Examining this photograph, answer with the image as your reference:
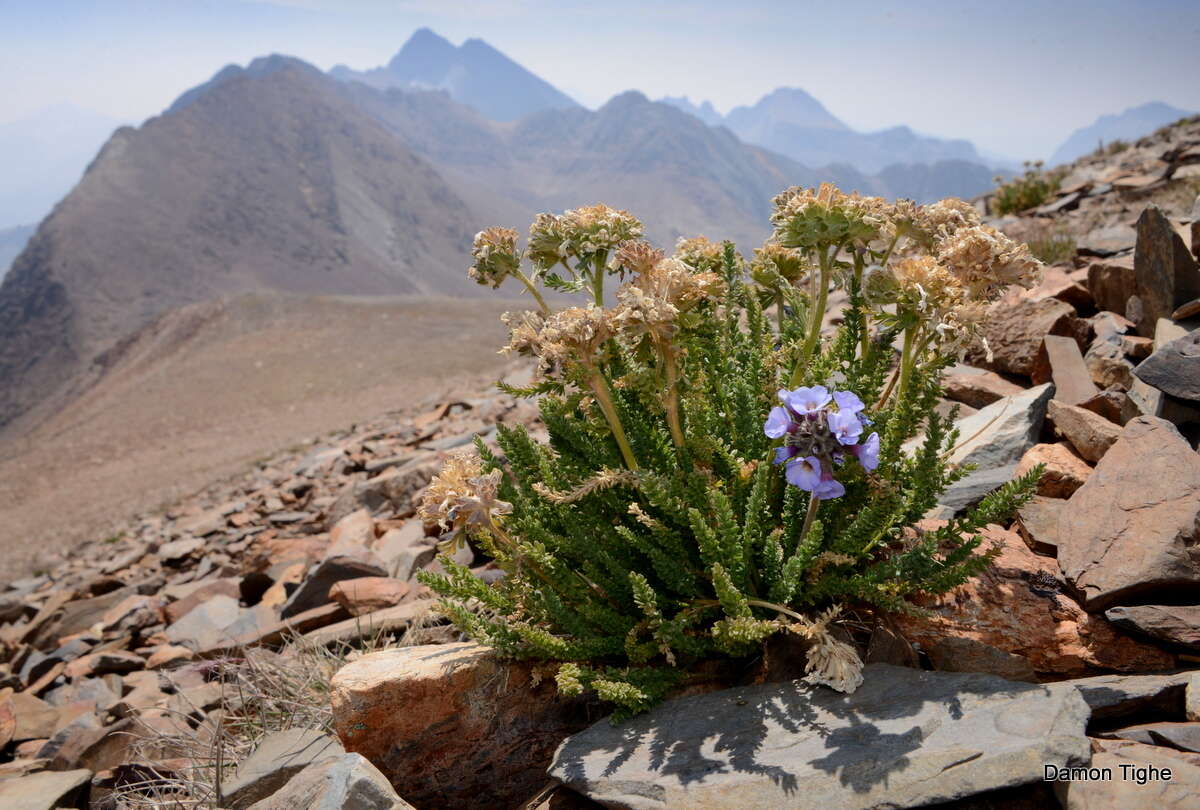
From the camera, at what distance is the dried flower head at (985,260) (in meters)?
2.42

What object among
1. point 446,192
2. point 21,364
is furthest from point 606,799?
point 446,192

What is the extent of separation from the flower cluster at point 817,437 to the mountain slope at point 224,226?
56.9 meters

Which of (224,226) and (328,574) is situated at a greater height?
(224,226)

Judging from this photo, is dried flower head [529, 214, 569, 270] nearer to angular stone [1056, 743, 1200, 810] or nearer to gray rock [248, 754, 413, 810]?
gray rock [248, 754, 413, 810]

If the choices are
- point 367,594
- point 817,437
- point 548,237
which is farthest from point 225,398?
point 817,437

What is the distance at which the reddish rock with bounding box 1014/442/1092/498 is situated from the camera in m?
3.22

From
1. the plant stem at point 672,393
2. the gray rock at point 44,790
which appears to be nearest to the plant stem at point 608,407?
the plant stem at point 672,393

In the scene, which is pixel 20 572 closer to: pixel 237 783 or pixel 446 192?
pixel 237 783

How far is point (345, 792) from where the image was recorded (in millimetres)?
2340

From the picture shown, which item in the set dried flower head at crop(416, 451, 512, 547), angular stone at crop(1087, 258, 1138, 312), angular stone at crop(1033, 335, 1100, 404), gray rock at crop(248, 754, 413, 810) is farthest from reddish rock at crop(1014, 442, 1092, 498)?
gray rock at crop(248, 754, 413, 810)

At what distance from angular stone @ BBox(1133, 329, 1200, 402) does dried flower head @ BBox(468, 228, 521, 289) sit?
2836 millimetres

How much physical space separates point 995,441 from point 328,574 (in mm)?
4037

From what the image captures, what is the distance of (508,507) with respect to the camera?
8.95ft

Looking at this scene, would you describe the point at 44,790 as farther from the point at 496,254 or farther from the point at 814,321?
the point at 814,321
